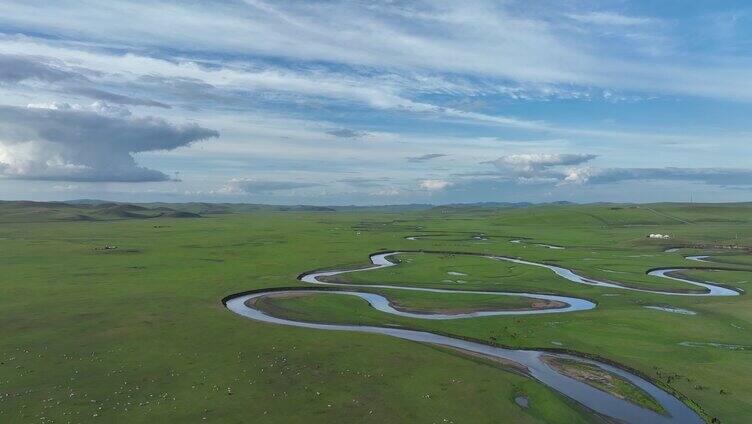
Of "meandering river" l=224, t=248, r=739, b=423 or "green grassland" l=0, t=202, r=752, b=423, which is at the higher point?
"green grassland" l=0, t=202, r=752, b=423

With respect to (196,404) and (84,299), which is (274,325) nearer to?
(196,404)

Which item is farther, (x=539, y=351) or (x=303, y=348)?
(x=539, y=351)

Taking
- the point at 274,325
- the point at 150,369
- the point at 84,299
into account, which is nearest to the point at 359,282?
the point at 274,325

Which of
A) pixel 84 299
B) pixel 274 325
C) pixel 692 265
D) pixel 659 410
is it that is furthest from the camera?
pixel 692 265

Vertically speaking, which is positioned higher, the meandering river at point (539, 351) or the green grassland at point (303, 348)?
the green grassland at point (303, 348)

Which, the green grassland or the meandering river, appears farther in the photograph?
the meandering river

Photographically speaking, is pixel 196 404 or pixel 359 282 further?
pixel 359 282

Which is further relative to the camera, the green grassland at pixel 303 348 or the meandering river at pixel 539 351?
the meandering river at pixel 539 351

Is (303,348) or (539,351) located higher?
(303,348)

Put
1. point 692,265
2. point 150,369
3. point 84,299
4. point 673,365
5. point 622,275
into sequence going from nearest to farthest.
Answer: point 150,369
point 673,365
point 84,299
point 622,275
point 692,265
